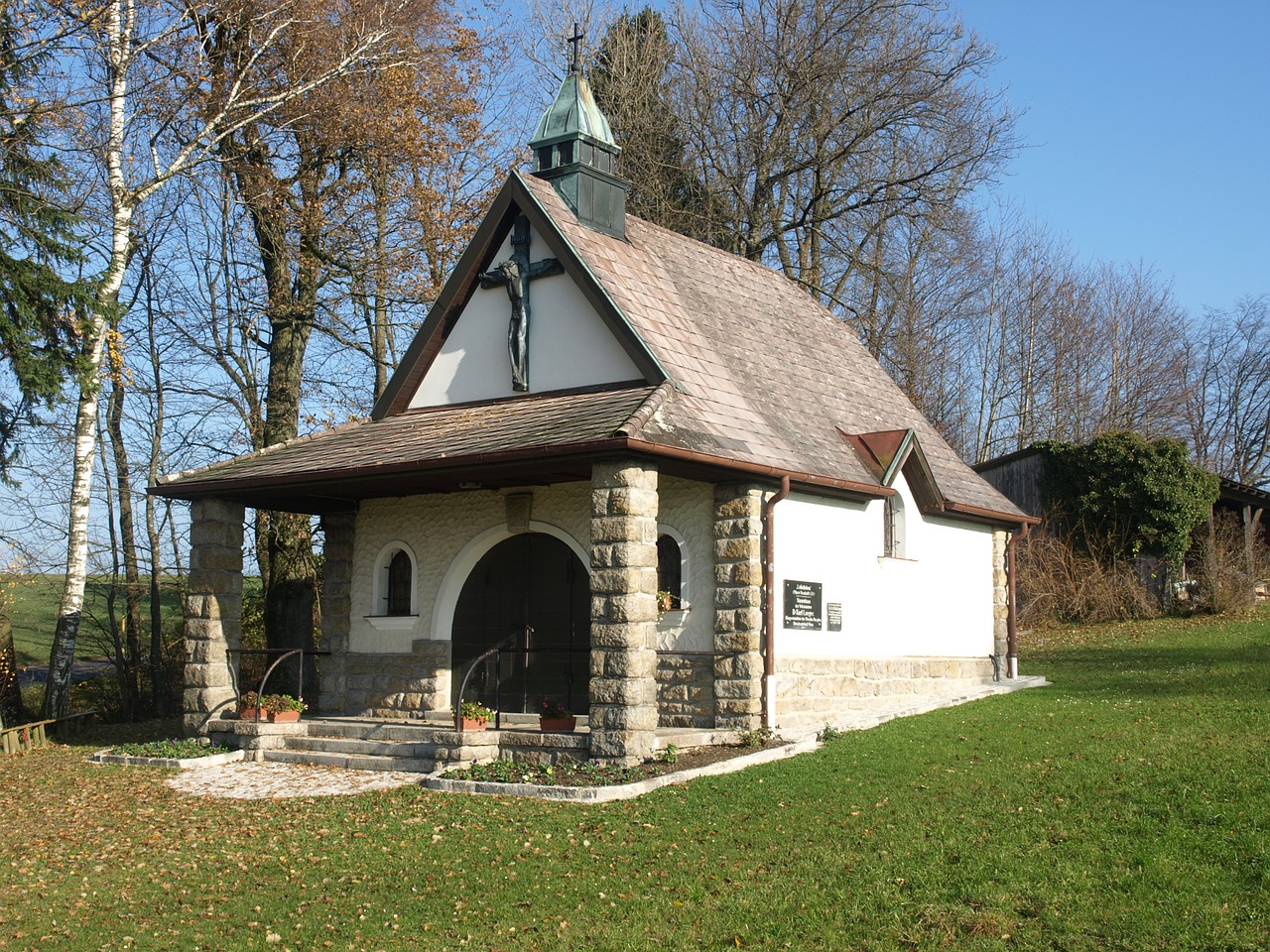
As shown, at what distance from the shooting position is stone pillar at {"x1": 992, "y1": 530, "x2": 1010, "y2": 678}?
18641mm

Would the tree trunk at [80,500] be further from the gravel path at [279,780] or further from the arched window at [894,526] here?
the arched window at [894,526]

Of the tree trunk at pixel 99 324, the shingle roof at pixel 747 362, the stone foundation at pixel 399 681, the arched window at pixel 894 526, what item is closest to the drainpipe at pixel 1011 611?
the shingle roof at pixel 747 362

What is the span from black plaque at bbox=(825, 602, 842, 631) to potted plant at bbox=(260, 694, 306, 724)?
6.17 metres

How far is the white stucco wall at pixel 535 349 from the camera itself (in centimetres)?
1417

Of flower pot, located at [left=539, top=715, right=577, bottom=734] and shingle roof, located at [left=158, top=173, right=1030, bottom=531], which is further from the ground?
shingle roof, located at [left=158, top=173, right=1030, bottom=531]

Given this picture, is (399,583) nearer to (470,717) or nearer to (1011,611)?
Answer: (470,717)

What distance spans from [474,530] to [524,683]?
1.94 metres

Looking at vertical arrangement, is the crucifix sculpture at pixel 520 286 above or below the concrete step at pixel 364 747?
above

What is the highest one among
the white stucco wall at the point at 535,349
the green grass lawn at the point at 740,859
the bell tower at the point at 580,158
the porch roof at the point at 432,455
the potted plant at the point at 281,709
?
the bell tower at the point at 580,158

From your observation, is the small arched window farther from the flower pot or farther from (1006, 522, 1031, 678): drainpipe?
(1006, 522, 1031, 678): drainpipe

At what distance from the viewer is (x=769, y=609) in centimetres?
1316

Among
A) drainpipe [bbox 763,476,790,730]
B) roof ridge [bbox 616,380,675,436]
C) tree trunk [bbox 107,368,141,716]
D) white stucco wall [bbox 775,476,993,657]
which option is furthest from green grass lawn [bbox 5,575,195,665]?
white stucco wall [bbox 775,476,993,657]

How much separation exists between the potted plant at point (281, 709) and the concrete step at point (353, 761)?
1.82 feet

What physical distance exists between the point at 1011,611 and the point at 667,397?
815cm
